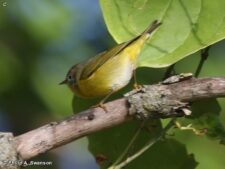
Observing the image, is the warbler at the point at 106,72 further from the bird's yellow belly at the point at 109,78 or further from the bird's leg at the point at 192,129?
the bird's leg at the point at 192,129

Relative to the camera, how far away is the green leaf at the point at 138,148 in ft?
4.40

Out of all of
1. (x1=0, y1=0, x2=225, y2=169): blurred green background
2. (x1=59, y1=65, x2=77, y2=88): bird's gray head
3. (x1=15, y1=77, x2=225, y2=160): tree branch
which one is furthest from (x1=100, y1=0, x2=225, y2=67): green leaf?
(x1=0, y1=0, x2=225, y2=169): blurred green background

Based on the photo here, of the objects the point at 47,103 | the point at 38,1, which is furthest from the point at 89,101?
the point at 38,1

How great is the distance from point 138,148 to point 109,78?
1.10 feet

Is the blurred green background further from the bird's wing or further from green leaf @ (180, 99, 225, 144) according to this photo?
green leaf @ (180, 99, 225, 144)

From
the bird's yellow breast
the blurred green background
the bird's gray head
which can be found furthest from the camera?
the blurred green background

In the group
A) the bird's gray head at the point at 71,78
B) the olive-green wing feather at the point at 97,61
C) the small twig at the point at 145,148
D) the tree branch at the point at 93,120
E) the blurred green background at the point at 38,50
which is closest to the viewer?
the tree branch at the point at 93,120

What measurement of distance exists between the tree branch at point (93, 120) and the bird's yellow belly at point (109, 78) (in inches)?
10.8

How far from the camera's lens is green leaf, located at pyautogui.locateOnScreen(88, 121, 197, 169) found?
1341mm

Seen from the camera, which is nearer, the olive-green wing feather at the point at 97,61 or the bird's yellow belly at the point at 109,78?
the bird's yellow belly at the point at 109,78

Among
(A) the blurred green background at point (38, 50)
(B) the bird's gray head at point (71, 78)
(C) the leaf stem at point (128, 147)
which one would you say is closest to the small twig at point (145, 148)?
(C) the leaf stem at point (128, 147)

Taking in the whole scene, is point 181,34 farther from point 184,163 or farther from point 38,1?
point 38,1

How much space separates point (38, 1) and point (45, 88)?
325mm

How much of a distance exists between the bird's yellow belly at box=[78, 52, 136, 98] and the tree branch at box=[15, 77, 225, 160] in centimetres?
27
